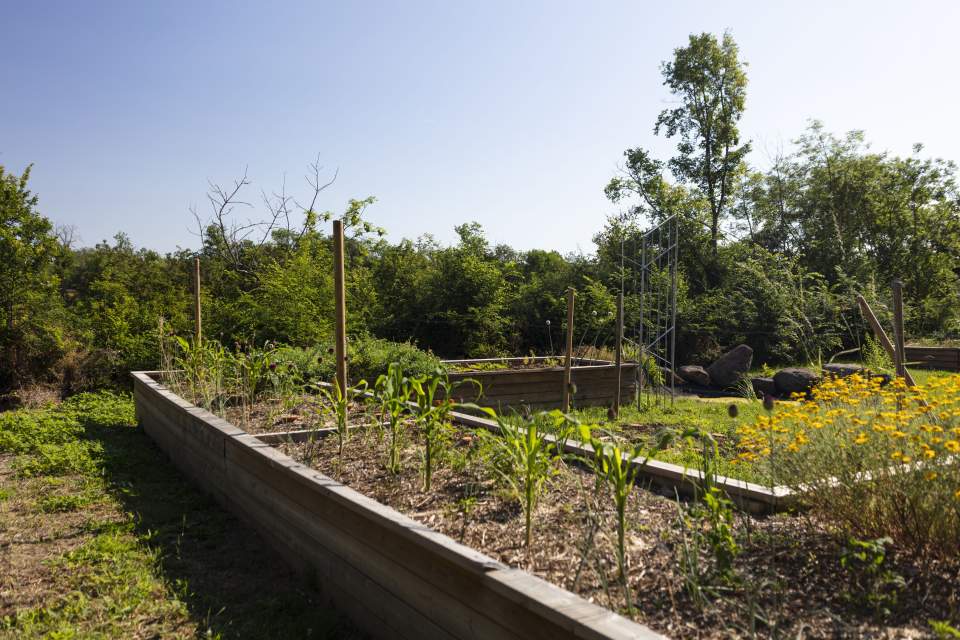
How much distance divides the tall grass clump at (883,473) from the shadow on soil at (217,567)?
182 centimetres

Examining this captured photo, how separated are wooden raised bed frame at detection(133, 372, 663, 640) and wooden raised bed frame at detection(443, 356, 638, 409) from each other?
3.14m

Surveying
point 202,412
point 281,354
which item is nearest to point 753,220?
point 281,354

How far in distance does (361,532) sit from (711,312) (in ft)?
37.9

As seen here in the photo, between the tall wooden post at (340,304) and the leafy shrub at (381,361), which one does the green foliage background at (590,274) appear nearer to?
the leafy shrub at (381,361)

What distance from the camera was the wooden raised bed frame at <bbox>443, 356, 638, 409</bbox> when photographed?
664 cm

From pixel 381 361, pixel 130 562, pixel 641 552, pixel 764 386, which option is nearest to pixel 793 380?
pixel 764 386

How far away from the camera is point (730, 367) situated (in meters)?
9.99

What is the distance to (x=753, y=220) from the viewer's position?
19703mm

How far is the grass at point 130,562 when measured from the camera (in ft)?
7.78

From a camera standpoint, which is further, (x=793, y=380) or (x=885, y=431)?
(x=793, y=380)

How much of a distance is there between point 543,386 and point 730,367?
4411mm

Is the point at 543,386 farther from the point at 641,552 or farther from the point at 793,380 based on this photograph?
the point at 641,552

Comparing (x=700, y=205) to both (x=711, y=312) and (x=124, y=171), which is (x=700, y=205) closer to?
(x=711, y=312)

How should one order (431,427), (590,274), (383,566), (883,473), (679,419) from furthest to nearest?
(590,274) < (679,419) < (431,427) < (383,566) < (883,473)
